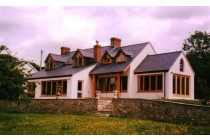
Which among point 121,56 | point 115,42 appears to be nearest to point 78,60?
point 115,42

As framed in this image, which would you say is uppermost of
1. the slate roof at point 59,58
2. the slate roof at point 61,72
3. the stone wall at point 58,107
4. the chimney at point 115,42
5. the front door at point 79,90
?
the chimney at point 115,42

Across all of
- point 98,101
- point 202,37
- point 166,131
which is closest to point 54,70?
point 98,101

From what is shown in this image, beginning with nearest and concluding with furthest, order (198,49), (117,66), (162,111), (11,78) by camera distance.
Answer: (162,111) < (11,78) < (117,66) < (198,49)

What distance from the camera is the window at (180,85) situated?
27781 millimetres

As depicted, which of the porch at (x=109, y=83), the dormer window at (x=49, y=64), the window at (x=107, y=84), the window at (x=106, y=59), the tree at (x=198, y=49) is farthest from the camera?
the tree at (x=198, y=49)

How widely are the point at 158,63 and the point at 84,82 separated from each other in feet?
28.1

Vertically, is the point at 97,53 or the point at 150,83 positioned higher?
the point at 97,53

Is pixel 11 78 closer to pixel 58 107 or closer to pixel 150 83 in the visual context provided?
pixel 58 107

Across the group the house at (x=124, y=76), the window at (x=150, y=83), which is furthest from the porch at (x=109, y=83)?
the window at (x=150, y=83)

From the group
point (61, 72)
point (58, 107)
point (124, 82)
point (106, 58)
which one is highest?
point (106, 58)

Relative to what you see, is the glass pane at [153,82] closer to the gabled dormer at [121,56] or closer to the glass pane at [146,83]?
the glass pane at [146,83]

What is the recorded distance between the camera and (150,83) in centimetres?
2800

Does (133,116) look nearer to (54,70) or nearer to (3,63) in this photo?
(3,63)

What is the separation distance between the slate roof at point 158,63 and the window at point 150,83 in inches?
26.9
